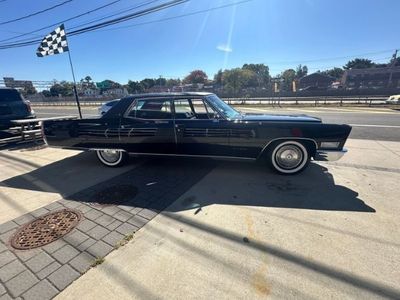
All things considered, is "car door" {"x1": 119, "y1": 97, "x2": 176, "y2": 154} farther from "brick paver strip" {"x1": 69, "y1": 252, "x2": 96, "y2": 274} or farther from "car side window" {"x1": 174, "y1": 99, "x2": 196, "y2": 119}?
"brick paver strip" {"x1": 69, "y1": 252, "x2": 96, "y2": 274}

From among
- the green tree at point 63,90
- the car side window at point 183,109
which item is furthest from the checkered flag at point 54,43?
the green tree at point 63,90

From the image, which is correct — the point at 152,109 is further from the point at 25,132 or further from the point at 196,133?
the point at 25,132

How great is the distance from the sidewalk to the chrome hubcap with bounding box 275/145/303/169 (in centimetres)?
43

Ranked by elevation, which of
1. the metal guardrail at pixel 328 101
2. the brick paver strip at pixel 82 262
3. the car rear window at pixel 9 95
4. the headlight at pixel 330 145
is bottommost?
the metal guardrail at pixel 328 101

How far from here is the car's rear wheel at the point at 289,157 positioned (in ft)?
13.1

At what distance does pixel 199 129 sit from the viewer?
162 inches

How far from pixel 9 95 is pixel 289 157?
28.5ft

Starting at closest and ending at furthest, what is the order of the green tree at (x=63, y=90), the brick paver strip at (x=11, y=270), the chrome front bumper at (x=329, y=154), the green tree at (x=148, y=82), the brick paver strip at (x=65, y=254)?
1. the brick paver strip at (x=11, y=270)
2. the brick paver strip at (x=65, y=254)
3. the chrome front bumper at (x=329, y=154)
4. the green tree at (x=63, y=90)
5. the green tree at (x=148, y=82)

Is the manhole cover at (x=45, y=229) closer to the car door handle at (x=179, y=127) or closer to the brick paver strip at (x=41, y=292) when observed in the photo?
the brick paver strip at (x=41, y=292)

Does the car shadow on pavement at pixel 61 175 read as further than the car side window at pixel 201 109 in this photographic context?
No

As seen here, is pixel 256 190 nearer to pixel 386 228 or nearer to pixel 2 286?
pixel 386 228

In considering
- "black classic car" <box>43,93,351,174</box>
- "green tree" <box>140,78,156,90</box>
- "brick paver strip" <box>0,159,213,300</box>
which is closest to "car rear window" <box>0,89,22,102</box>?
"black classic car" <box>43,93,351,174</box>

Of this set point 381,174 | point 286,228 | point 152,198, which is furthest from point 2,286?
point 381,174

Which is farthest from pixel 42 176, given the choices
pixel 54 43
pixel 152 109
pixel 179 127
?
pixel 54 43
